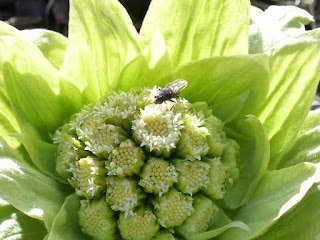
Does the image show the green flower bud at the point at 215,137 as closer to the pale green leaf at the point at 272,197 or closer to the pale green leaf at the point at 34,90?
the pale green leaf at the point at 272,197

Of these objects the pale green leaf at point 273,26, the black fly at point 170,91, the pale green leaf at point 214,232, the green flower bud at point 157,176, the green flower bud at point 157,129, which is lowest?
the pale green leaf at point 214,232

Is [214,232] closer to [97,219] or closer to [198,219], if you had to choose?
[198,219]

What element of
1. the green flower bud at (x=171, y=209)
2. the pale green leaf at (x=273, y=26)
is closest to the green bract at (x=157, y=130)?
the green flower bud at (x=171, y=209)

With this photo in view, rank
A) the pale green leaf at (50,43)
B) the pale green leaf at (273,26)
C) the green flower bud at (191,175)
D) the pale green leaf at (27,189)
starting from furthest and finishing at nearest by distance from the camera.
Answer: the pale green leaf at (273,26) → the pale green leaf at (50,43) → the green flower bud at (191,175) → the pale green leaf at (27,189)

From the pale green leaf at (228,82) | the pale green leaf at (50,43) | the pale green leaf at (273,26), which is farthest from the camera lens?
the pale green leaf at (273,26)

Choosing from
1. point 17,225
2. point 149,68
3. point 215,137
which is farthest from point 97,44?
point 17,225

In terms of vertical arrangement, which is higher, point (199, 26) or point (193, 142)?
point (199, 26)
